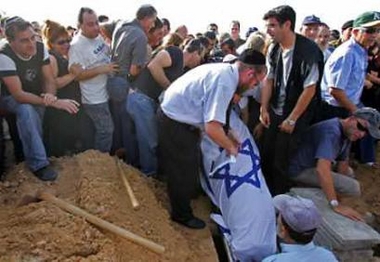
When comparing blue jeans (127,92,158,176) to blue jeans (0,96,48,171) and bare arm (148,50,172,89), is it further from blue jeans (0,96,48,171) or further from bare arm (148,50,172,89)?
blue jeans (0,96,48,171)

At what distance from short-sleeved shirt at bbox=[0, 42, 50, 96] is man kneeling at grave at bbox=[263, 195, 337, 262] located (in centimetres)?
269

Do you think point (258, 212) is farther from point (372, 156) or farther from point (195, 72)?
point (372, 156)

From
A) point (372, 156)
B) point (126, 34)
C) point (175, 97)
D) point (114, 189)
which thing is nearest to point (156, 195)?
point (114, 189)

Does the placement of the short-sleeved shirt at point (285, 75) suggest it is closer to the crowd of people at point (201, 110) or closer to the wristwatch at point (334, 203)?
the crowd of people at point (201, 110)

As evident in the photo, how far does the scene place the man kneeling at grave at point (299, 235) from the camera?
125 inches

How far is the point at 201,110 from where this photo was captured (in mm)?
3814

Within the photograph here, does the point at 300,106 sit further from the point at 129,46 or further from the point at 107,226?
the point at 107,226

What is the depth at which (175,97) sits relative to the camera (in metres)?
3.93

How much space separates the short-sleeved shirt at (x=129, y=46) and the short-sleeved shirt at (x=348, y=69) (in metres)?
2.10

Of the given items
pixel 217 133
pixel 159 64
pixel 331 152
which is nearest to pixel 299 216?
pixel 217 133

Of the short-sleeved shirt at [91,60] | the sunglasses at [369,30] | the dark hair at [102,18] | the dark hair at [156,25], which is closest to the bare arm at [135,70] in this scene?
the short-sleeved shirt at [91,60]

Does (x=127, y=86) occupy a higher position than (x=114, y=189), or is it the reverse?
(x=127, y=86)

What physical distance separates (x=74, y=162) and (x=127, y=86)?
961 mm

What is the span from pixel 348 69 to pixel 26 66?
11.2ft
